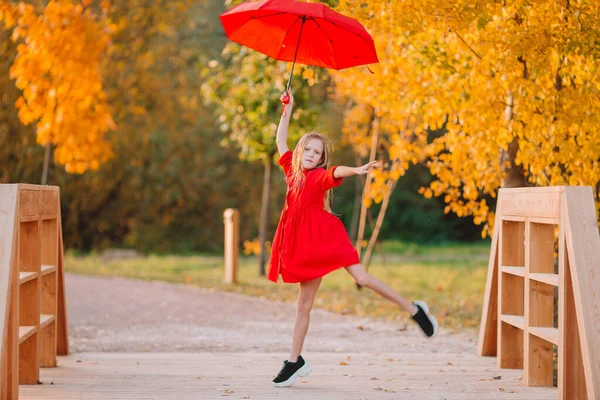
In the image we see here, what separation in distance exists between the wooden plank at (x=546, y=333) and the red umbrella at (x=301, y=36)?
Answer: 212cm

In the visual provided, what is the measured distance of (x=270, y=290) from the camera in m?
12.9

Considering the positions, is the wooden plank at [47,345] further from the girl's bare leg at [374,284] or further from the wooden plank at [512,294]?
the wooden plank at [512,294]

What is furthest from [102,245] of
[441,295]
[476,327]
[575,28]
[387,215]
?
[575,28]

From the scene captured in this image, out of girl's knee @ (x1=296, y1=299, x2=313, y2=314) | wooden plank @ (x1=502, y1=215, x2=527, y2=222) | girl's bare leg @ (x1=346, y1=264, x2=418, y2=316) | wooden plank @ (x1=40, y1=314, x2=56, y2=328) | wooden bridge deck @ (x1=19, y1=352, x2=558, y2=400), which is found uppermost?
wooden plank @ (x1=502, y1=215, x2=527, y2=222)

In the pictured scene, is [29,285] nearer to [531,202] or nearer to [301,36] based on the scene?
[301,36]

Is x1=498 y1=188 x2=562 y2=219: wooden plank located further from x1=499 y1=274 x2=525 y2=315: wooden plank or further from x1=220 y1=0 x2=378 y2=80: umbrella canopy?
x1=220 y1=0 x2=378 y2=80: umbrella canopy

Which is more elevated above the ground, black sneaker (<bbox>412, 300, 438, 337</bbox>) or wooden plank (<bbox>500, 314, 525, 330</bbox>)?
black sneaker (<bbox>412, 300, 438, 337</bbox>)

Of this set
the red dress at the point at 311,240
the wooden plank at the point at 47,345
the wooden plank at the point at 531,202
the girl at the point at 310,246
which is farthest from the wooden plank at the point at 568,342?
the wooden plank at the point at 47,345

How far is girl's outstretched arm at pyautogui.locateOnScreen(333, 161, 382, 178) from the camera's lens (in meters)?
4.71

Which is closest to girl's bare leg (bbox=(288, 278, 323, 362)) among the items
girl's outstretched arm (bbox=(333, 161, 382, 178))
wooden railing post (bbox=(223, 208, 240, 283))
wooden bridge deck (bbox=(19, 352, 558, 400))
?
wooden bridge deck (bbox=(19, 352, 558, 400))

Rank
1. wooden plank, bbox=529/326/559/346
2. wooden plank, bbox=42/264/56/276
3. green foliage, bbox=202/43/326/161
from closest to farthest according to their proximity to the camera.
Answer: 1. wooden plank, bbox=529/326/559/346
2. wooden plank, bbox=42/264/56/276
3. green foliage, bbox=202/43/326/161

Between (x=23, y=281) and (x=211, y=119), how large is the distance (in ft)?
54.9

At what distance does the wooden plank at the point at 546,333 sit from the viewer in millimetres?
5020

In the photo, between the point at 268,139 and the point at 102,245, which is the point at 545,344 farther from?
the point at 102,245
